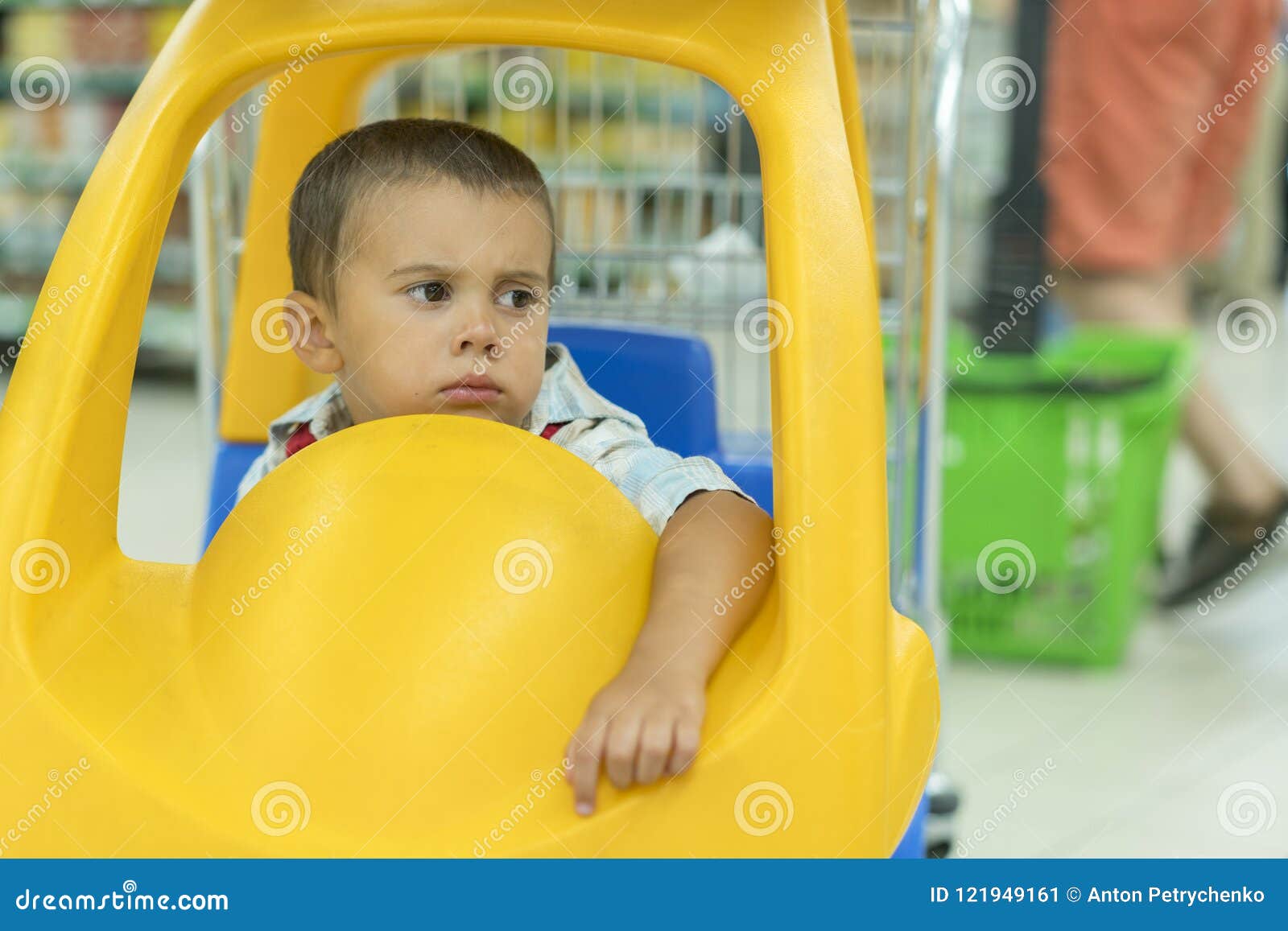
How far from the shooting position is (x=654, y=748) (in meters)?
0.73

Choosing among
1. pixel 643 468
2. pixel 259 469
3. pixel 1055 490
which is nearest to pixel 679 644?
pixel 643 468

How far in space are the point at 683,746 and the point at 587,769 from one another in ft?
0.18

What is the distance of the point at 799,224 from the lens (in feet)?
2.54

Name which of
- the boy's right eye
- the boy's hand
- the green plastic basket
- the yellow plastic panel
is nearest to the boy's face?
the boy's right eye

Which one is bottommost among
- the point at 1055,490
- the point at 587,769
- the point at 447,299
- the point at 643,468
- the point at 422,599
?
the point at 587,769

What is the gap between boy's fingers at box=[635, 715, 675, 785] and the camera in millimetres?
726

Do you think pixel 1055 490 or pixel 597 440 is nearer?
pixel 597 440

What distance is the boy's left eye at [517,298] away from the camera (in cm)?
103

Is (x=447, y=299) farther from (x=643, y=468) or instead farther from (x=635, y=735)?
(x=635, y=735)

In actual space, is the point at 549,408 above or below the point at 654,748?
above

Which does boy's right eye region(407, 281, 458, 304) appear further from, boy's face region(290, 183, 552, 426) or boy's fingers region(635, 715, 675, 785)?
boy's fingers region(635, 715, 675, 785)

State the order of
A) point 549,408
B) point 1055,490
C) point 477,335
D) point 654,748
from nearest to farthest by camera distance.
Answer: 1. point 654,748
2. point 477,335
3. point 549,408
4. point 1055,490

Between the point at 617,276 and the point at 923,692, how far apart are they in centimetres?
105
